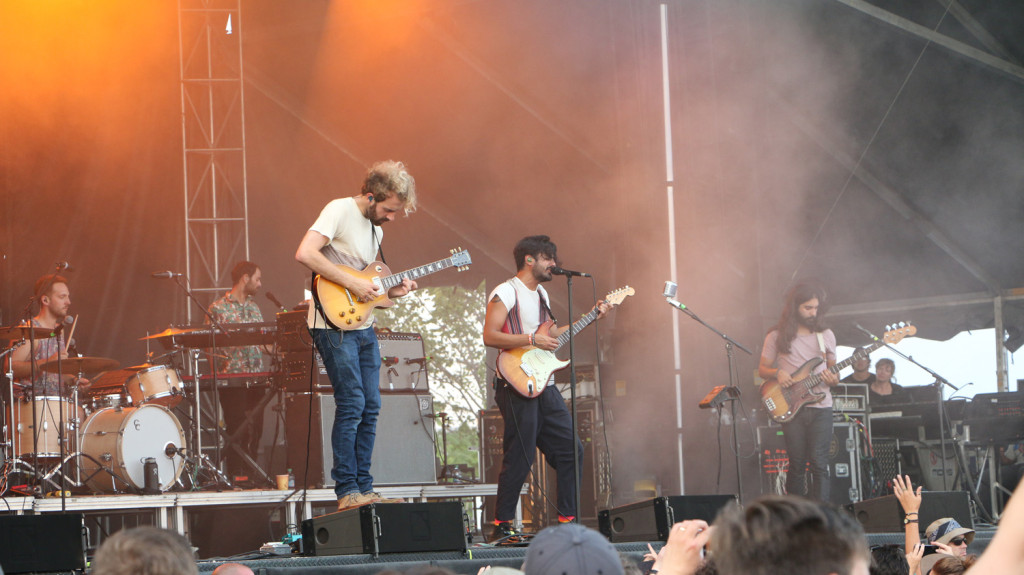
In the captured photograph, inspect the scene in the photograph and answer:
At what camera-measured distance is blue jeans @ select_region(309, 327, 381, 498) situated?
5.07 meters

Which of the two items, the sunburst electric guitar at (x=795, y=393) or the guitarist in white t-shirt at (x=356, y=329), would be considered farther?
the sunburst electric guitar at (x=795, y=393)

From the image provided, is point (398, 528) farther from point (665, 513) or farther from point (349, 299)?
point (665, 513)

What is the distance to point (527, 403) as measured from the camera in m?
5.88

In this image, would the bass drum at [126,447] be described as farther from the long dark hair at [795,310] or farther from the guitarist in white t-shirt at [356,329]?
the long dark hair at [795,310]

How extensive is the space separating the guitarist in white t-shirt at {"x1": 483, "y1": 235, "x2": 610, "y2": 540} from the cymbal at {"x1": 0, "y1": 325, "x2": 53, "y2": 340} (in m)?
3.34

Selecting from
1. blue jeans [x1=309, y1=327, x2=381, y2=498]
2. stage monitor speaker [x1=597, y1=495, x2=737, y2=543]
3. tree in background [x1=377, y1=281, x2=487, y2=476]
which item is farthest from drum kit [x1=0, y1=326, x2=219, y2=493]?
tree in background [x1=377, y1=281, x2=487, y2=476]

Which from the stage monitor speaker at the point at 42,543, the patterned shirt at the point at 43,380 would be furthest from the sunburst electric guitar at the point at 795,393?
the patterned shirt at the point at 43,380

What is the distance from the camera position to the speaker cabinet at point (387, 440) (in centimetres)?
748

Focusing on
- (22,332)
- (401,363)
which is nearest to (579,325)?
(401,363)

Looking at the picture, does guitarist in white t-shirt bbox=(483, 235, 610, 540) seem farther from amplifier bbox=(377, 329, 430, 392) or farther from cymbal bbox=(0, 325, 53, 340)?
cymbal bbox=(0, 325, 53, 340)

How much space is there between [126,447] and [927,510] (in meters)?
5.41

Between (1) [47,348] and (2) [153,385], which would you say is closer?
(2) [153,385]

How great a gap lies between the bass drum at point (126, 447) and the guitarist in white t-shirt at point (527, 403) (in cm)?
307

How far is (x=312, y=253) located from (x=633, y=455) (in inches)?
176
